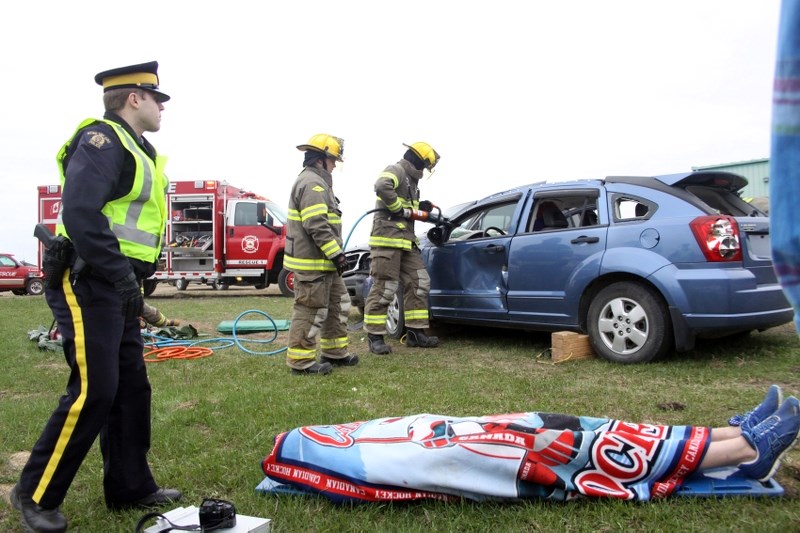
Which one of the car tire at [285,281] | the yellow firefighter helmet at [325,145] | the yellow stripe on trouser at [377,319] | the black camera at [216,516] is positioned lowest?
the car tire at [285,281]

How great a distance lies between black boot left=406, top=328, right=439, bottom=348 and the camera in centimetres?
620

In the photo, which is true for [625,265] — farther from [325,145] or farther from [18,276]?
[18,276]

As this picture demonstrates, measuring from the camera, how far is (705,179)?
484 centimetres

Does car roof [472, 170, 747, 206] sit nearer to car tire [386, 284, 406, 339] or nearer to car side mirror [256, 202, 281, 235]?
car tire [386, 284, 406, 339]

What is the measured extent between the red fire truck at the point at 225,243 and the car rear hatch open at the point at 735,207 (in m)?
11.7

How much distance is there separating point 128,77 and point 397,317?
451 centimetres

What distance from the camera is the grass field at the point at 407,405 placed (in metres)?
2.10

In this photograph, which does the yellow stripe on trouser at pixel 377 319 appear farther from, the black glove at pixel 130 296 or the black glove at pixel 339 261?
the black glove at pixel 130 296

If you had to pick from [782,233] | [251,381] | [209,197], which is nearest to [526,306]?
[251,381]

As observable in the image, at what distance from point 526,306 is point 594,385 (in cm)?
150

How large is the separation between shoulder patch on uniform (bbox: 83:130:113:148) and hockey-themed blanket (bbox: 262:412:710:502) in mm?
1447

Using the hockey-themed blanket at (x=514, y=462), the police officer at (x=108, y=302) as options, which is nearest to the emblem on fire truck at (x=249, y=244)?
the police officer at (x=108, y=302)

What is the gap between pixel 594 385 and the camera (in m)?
4.07

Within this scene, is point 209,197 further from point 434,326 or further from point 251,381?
point 251,381
